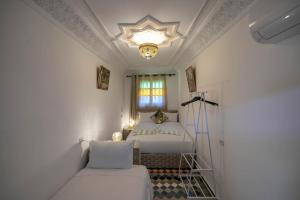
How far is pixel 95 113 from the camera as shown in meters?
2.74

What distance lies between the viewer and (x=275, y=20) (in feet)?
2.85

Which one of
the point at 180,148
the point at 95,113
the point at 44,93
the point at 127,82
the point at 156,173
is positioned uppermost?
the point at 127,82

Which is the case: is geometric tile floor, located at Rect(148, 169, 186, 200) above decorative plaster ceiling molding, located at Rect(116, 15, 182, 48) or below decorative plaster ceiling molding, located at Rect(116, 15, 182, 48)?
below

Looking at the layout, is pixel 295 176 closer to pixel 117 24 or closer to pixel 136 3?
pixel 136 3

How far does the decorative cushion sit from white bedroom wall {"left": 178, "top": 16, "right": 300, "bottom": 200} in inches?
99.6

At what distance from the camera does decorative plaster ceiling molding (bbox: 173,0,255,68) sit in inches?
56.6

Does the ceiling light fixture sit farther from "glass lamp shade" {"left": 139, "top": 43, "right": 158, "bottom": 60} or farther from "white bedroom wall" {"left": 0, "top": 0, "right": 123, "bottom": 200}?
"white bedroom wall" {"left": 0, "top": 0, "right": 123, "bottom": 200}

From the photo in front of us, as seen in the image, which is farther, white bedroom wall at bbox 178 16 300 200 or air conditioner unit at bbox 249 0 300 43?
white bedroom wall at bbox 178 16 300 200

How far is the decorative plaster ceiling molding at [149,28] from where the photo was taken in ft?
6.55

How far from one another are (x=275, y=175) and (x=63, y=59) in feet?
7.59

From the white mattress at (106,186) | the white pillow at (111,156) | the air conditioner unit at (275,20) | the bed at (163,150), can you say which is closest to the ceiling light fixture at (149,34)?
the air conditioner unit at (275,20)

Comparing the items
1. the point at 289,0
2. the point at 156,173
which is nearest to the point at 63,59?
the point at 289,0

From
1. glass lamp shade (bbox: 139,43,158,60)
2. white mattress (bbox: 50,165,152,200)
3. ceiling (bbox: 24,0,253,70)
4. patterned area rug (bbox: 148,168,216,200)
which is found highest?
ceiling (bbox: 24,0,253,70)

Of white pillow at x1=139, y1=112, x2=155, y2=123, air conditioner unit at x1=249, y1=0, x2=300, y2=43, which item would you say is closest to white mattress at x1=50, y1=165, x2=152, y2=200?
air conditioner unit at x1=249, y1=0, x2=300, y2=43
